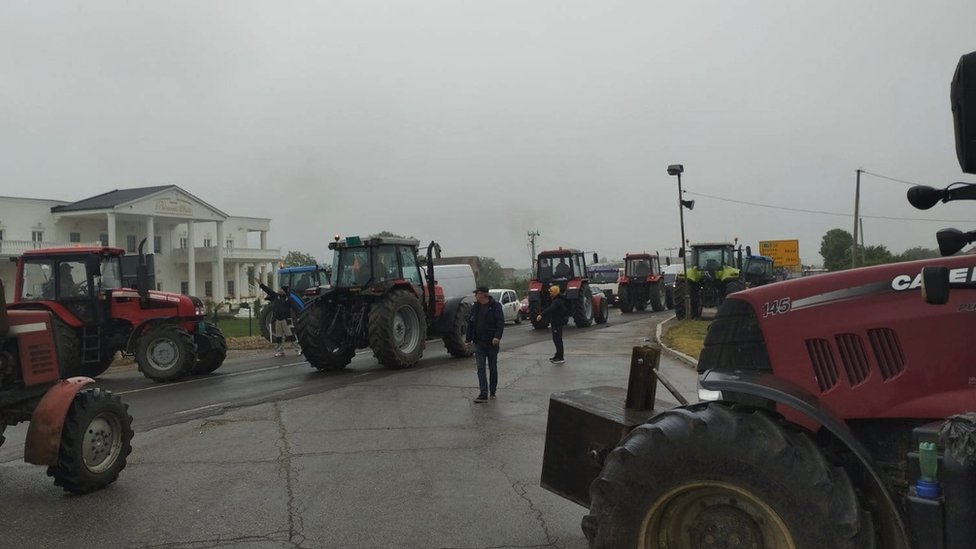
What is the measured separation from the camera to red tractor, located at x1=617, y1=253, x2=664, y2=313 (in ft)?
117

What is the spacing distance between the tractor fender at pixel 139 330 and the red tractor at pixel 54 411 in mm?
7664

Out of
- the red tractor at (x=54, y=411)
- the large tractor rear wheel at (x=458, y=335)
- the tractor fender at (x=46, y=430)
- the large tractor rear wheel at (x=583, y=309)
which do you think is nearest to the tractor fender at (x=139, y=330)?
the large tractor rear wheel at (x=458, y=335)

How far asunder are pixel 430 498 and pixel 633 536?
110 inches

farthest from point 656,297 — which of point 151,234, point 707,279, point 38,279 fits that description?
point 151,234

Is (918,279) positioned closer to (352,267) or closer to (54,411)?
(54,411)

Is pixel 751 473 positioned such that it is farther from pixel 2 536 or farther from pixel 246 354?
pixel 246 354

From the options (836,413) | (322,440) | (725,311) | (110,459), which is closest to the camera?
(836,413)

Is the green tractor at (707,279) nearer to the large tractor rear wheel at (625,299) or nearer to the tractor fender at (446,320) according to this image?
the large tractor rear wheel at (625,299)

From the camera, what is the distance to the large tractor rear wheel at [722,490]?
3.18 metres

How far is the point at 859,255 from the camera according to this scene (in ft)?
160

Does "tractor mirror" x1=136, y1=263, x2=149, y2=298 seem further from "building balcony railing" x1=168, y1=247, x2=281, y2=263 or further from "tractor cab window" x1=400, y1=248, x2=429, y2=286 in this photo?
"building balcony railing" x1=168, y1=247, x2=281, y2=263

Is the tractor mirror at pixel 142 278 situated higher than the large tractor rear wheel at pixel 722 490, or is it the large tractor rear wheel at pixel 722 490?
the tractor mirror at pixel 142 278

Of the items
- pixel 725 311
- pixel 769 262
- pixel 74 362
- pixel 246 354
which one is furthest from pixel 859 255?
pixel 725 311

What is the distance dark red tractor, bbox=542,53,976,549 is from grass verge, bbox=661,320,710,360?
11.0 metres
